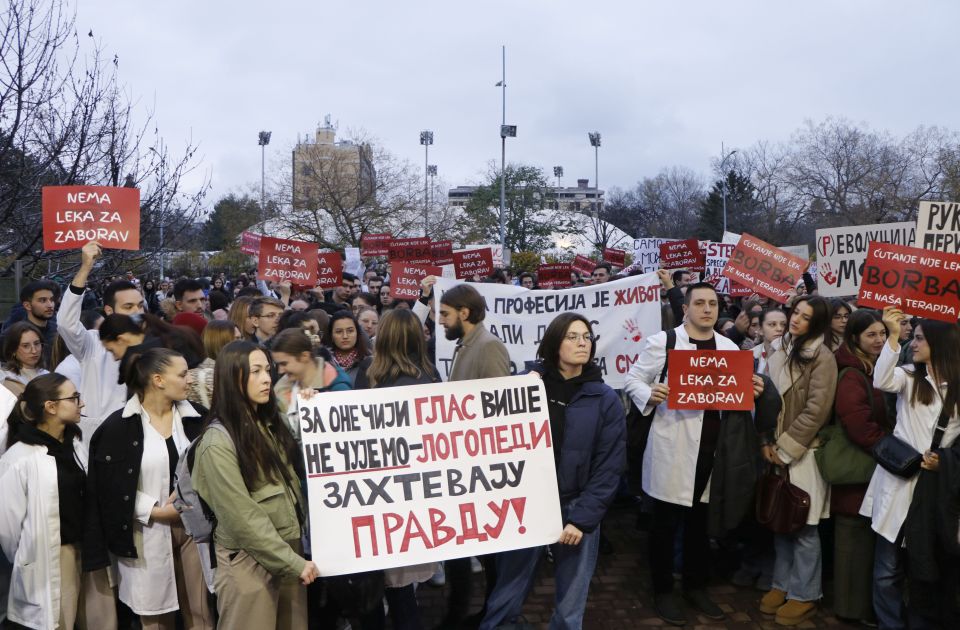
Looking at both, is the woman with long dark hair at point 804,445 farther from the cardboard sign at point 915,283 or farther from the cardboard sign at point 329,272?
the cardboard sign at point 329,272

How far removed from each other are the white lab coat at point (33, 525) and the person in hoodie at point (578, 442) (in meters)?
2.70

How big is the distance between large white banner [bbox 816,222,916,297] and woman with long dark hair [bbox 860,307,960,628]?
420cm

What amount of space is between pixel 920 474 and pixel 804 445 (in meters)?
0.73

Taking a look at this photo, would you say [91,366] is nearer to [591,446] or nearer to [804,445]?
[591,446]

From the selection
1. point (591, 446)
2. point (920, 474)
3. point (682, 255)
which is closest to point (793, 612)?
point (920, 474)

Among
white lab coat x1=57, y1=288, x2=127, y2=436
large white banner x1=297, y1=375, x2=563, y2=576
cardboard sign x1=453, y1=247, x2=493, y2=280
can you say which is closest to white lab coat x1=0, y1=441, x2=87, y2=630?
white lab coat x1=57, y1=288, x2=127, y2=436

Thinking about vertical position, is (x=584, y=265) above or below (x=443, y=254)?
below

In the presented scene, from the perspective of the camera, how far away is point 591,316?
743 centimetres

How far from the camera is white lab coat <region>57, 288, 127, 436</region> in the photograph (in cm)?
555

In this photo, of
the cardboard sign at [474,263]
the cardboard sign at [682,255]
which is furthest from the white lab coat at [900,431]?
the cardboard sign at [474,263]

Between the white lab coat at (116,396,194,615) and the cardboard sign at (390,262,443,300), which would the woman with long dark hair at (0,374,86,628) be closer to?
the white lab coat at (116,396,194,615)

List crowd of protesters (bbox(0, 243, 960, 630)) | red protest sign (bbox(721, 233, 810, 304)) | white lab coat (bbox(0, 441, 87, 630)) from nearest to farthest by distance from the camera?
crowd of protesters (bbox(0, 243, 960, 630)), white lab coat (bbox(0, 441, 87, 630)), red protest sign (bbox(721, 233, 810, 304))

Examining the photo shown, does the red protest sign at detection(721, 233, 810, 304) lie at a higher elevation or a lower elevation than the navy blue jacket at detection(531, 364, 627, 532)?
higher

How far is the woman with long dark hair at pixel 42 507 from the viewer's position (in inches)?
165
